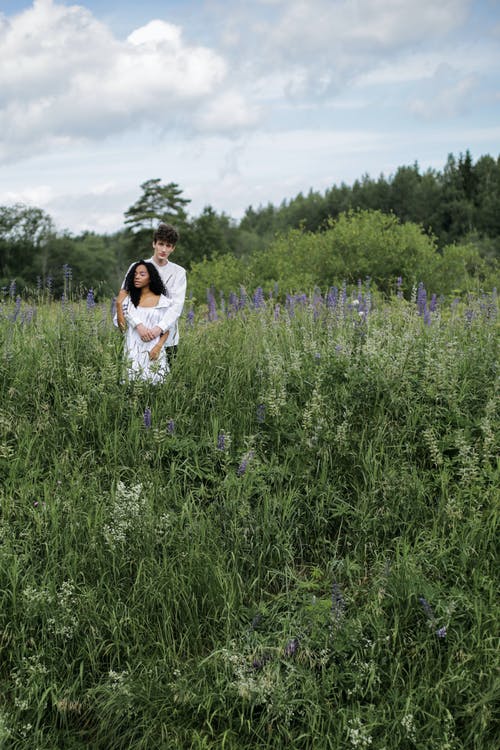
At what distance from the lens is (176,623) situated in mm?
3705

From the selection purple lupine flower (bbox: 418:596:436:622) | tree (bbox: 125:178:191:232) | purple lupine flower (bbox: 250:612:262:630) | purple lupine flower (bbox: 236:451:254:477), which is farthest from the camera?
tree (bbox: 125:178:191:232)

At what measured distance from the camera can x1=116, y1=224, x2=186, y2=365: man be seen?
19.8 ft

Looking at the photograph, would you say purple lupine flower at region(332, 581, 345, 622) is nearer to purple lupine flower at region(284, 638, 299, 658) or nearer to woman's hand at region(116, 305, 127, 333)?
purple lupine flower at region(284, 638, 299, 658)

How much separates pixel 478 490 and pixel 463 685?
4.22ft

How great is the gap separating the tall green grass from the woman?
170 millimetres

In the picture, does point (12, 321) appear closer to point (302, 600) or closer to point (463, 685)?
point (302, 600)

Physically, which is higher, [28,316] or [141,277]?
[141,277]

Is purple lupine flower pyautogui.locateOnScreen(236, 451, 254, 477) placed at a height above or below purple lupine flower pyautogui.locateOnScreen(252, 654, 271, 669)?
above

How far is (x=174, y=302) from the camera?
628 centimetres

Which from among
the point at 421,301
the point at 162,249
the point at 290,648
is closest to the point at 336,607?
the point at 290,648

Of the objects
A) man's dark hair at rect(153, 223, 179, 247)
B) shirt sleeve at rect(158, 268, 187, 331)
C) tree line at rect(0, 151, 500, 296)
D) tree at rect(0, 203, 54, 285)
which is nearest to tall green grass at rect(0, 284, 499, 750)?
shirt sleeve at rect(158, 268, 187, 331)

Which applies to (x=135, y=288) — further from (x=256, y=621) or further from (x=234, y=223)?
(x=234, y=223)

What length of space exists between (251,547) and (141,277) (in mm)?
3082

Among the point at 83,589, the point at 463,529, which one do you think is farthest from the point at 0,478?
the point at 463,529
